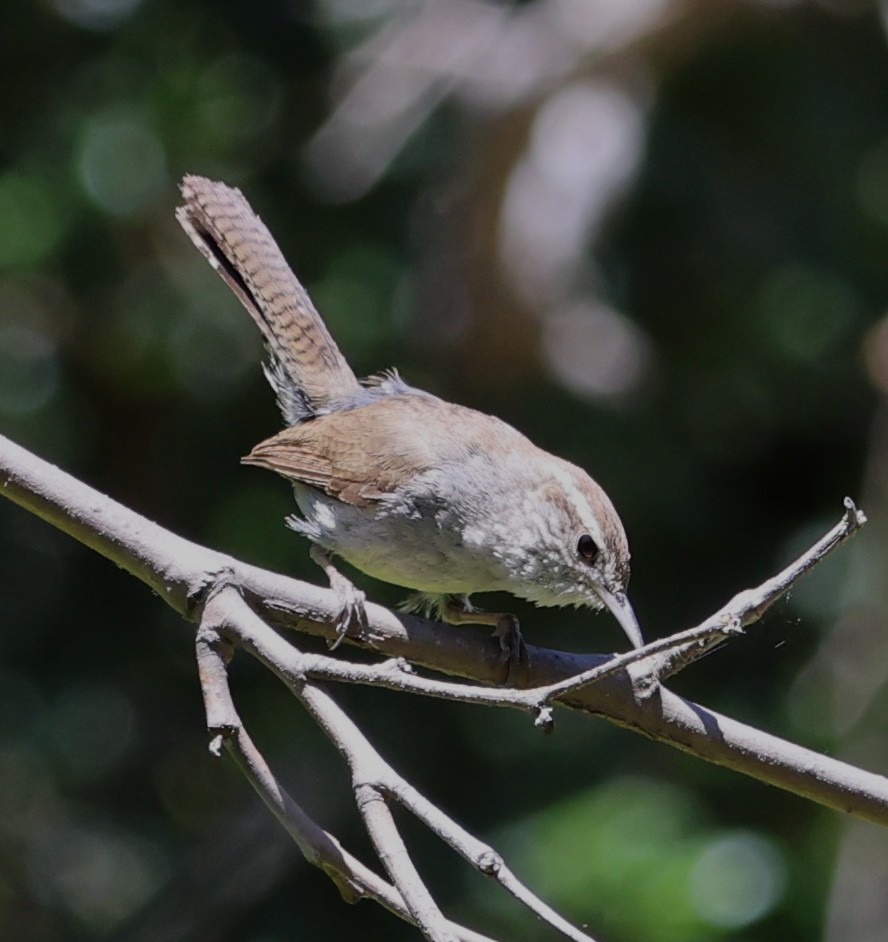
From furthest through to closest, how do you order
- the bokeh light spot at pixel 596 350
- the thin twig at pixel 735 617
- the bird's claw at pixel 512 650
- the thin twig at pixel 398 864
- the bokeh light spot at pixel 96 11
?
1. the bokeh light spot at pixel 596 350
2. the bokeh light spot at pixel 96 11
3. the bird's claw at pixel 512 650
4. the thin twig at pixel 735 617
5. the thin twig at pixel 398 864

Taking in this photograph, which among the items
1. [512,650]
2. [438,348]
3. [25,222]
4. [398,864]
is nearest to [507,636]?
[512,650]

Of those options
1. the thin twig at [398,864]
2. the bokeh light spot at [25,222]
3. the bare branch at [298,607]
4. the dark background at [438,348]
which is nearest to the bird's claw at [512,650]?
the bare branch at [298,607]

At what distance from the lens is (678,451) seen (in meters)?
5.95

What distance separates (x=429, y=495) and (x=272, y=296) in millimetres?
981

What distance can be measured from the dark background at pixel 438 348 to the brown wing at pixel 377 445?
152 centimetres

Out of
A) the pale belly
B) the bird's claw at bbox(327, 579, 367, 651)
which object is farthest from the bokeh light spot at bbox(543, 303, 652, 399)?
the bird's claw at bbox(327, 579, 367, 651)

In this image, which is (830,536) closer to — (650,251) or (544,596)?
(544,596)

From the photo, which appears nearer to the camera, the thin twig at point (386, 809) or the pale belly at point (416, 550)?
the thin twig at point (386, 809)

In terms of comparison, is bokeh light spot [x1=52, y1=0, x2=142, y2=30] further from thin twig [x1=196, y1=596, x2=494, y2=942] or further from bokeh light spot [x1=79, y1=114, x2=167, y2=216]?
thin twig [x1=196, y1=596, x2=494, y2=942]

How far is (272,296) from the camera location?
4.16m

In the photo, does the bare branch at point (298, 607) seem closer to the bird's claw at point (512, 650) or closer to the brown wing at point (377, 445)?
the bird's claw at point (512, 650)

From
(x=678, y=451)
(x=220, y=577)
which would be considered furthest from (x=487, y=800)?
(x=220, y=577)

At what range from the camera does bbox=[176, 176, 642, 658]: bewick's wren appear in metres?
3.38

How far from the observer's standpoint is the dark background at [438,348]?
5480mm
